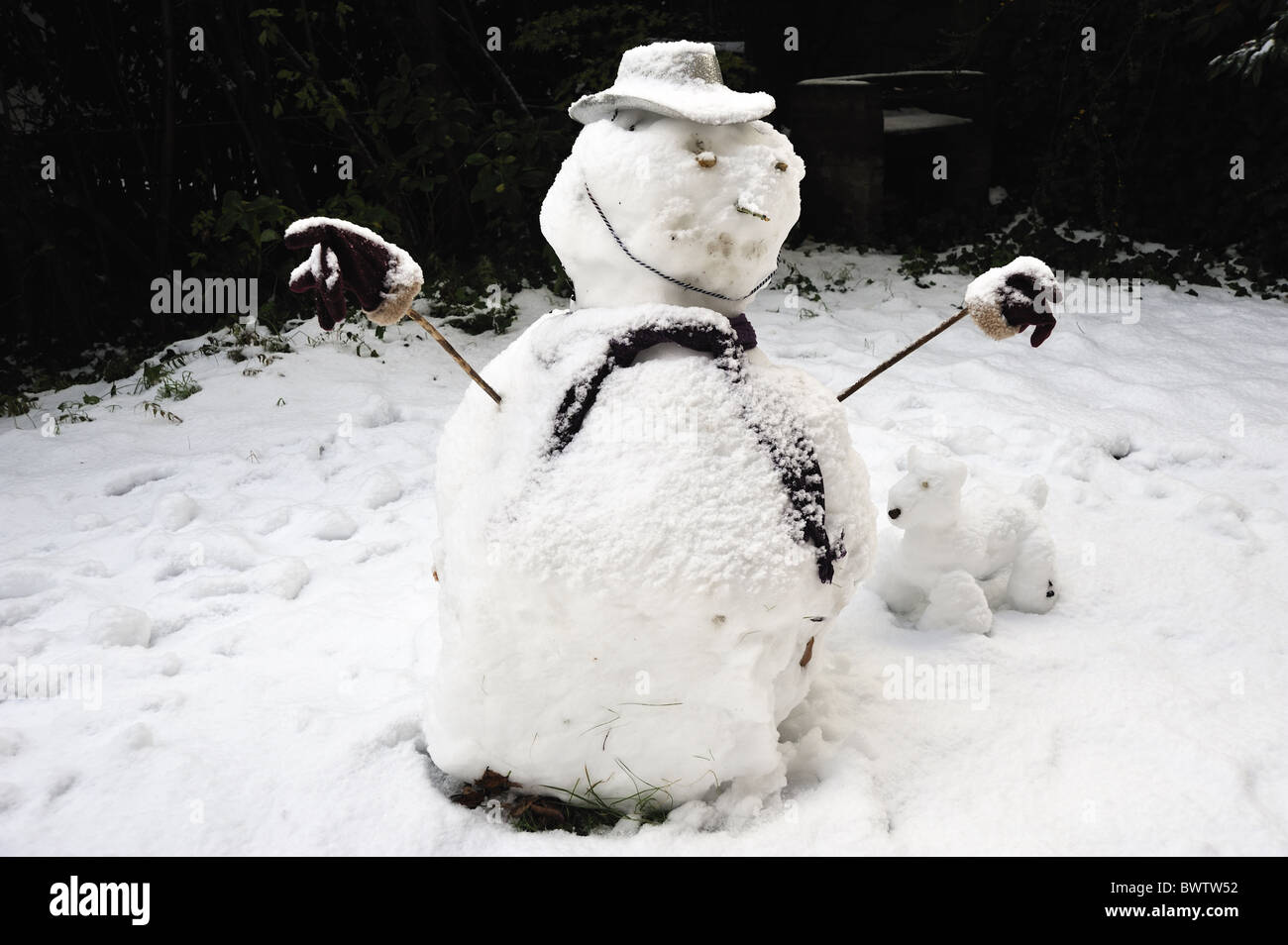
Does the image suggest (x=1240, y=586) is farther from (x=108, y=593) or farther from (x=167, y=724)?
(x=108, y=593)

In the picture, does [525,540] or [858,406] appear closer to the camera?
[525,540]

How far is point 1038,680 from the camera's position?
257 centimetres

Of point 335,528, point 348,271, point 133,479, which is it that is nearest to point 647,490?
point 348,271

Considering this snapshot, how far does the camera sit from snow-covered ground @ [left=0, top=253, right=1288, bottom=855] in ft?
6.92

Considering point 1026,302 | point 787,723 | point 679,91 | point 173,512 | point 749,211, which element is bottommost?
point 787,723

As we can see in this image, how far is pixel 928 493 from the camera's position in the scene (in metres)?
2.74

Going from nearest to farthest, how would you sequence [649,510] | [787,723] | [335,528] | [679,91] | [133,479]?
1. [649,510]
2. [679,91]
3. [787,723]
4. [335,528]
5. [133,479]

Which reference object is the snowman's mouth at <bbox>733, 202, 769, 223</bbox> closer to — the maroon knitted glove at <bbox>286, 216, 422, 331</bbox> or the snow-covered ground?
the maroon knitted glove at <bbox>286, 216, 422, 331</bbox>

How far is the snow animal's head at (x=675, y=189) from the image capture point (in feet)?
6.53

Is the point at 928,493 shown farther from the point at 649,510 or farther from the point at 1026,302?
the point at 649,510

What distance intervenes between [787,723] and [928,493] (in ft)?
2.57

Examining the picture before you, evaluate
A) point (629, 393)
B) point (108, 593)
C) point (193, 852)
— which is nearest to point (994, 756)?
point (629, 393)

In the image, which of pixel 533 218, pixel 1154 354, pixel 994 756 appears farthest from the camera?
pixel 533 218

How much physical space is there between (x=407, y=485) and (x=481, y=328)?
1.67m
